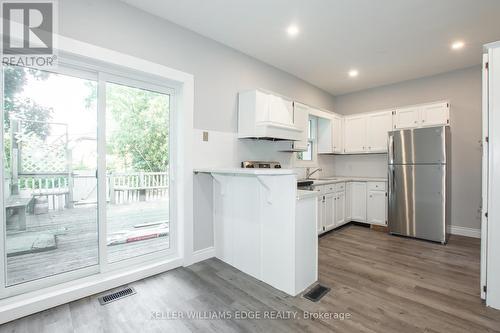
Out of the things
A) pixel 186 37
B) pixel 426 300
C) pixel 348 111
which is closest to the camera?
pixel 426 300

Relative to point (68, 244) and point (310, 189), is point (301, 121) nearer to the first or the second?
point (310, 189)

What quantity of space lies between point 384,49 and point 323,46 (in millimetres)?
905

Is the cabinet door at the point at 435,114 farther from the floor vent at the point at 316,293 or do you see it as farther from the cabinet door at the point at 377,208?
the floor vent at the point at 316,293

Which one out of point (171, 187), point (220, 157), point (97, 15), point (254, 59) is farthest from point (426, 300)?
point (97, 15)

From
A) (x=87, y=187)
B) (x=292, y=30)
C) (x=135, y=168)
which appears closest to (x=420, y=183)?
(x=292, y=30)

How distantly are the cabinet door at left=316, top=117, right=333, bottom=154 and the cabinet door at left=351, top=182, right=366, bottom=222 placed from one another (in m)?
0.90

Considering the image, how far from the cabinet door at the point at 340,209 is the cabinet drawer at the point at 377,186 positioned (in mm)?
534

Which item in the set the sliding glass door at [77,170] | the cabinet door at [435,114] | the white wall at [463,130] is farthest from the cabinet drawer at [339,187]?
the sliding glass door at [77,170]

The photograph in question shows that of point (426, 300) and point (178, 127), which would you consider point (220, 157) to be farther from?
point (426, 300)

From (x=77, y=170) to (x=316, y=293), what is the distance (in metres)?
2.62

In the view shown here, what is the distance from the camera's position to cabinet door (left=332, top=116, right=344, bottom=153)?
487cm

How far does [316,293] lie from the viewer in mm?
2182

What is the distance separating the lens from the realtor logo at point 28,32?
1.80 meters

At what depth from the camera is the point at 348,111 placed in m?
5.39
